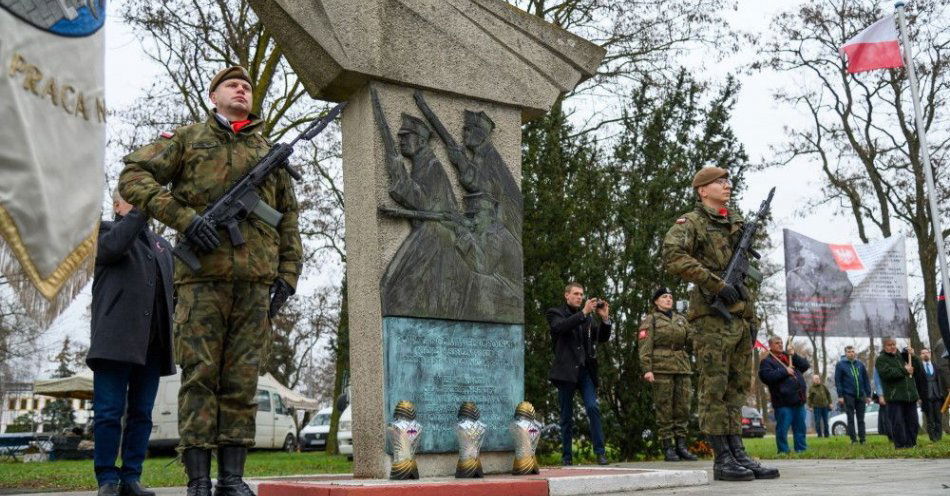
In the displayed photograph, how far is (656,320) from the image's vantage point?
10.3 m

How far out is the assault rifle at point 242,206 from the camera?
4.72 meters

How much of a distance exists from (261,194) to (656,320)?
6212 millimetres

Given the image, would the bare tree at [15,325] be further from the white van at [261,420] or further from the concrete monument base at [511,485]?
the white van at [261,420]

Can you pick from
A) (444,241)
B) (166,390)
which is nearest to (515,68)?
(444,241)

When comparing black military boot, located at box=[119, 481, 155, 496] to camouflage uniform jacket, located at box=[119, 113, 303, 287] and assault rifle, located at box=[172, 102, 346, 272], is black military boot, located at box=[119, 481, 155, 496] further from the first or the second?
assault rifle, located at box=[172, 102, 346, 272]

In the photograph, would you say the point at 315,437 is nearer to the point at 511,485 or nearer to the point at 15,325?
the point at 15,325

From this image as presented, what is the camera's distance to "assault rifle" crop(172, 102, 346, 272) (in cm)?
472

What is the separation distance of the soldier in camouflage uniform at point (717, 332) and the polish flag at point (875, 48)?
7.42 metres

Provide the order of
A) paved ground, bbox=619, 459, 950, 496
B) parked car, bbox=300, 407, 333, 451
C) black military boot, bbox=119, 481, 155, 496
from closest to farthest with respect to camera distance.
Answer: paved ground, bbox=619, 459, 950, 496 < black military boot, bbox=119, 481, 155, 496 < parked car, bbox=300, 407, 333, 451

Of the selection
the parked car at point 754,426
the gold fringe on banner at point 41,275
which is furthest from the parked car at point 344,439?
the parked car at point 754,426

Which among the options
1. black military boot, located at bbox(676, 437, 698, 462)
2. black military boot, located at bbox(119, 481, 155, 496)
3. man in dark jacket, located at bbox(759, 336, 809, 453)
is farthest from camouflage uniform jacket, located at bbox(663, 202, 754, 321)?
man in dark jacket, located at bbox(759, 336, 809, 453)

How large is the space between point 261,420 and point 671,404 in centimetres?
1865

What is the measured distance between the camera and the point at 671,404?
34.1ft

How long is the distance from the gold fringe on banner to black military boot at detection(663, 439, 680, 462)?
8.28 meters
